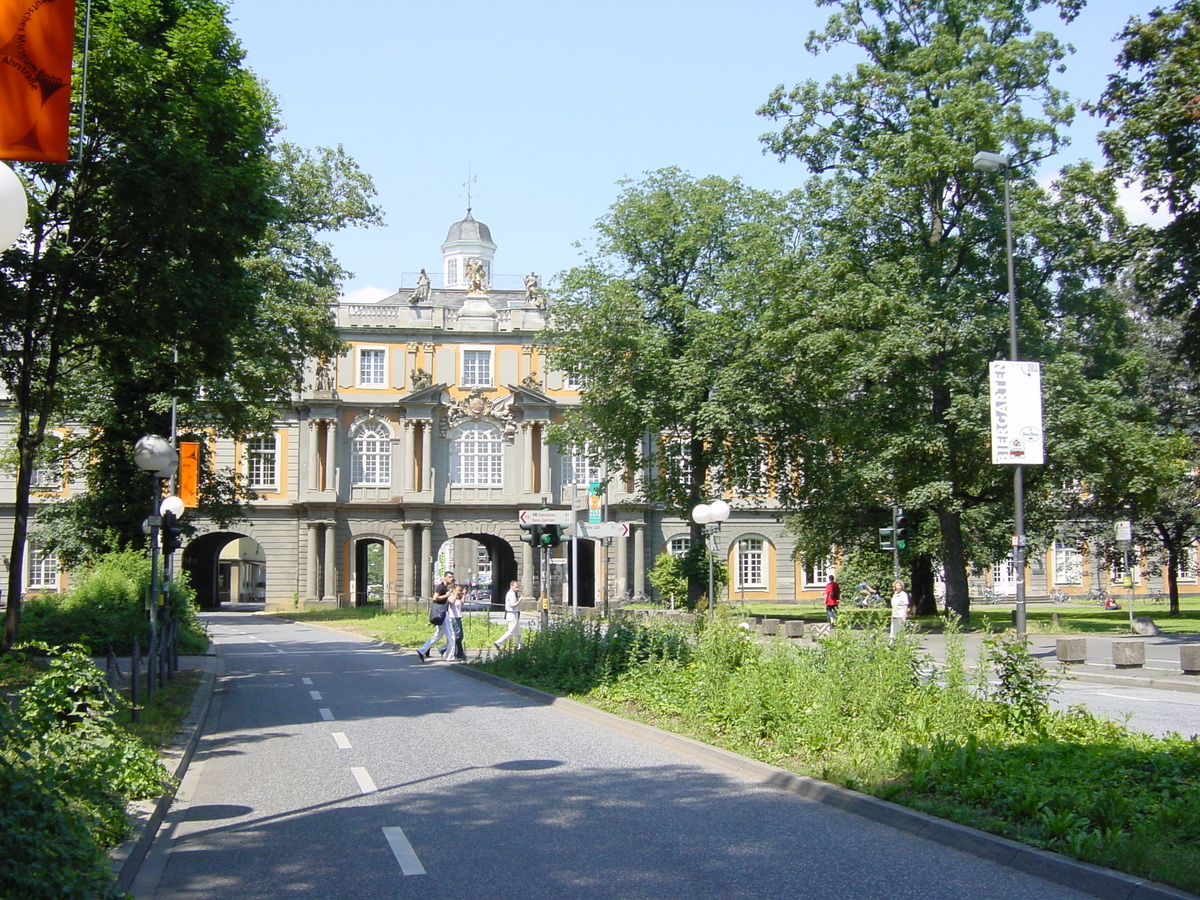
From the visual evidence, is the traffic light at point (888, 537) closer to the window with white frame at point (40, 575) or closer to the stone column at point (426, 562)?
the stone column at point (426, 562)

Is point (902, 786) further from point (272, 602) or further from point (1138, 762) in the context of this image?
point (272, 602)

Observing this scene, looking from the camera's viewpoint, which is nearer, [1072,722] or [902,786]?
[902,786]

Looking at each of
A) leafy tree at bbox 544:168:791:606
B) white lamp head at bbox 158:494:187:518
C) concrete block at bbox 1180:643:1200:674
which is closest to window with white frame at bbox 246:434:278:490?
leafy tree at bbox 544:168:791:606

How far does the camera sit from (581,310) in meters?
43.5

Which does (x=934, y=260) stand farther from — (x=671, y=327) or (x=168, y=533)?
(x=168, y=533)

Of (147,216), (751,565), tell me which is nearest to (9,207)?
(147,216)

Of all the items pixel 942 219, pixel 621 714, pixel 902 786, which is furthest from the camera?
pixel 942 219

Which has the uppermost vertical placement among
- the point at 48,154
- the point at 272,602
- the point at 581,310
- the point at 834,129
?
the point at 834,129

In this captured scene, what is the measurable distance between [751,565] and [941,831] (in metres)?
64.1

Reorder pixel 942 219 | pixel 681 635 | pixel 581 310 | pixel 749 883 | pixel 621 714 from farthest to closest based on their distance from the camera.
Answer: pixel 581 310 → pixel 942 219 → pixel 681 635 → pixel 621 714 → pixel 749 883

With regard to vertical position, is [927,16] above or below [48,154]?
above

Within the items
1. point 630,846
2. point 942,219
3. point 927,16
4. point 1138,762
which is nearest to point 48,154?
point 630,846

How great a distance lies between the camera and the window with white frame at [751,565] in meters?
71.1

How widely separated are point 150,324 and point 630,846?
12649 mm
